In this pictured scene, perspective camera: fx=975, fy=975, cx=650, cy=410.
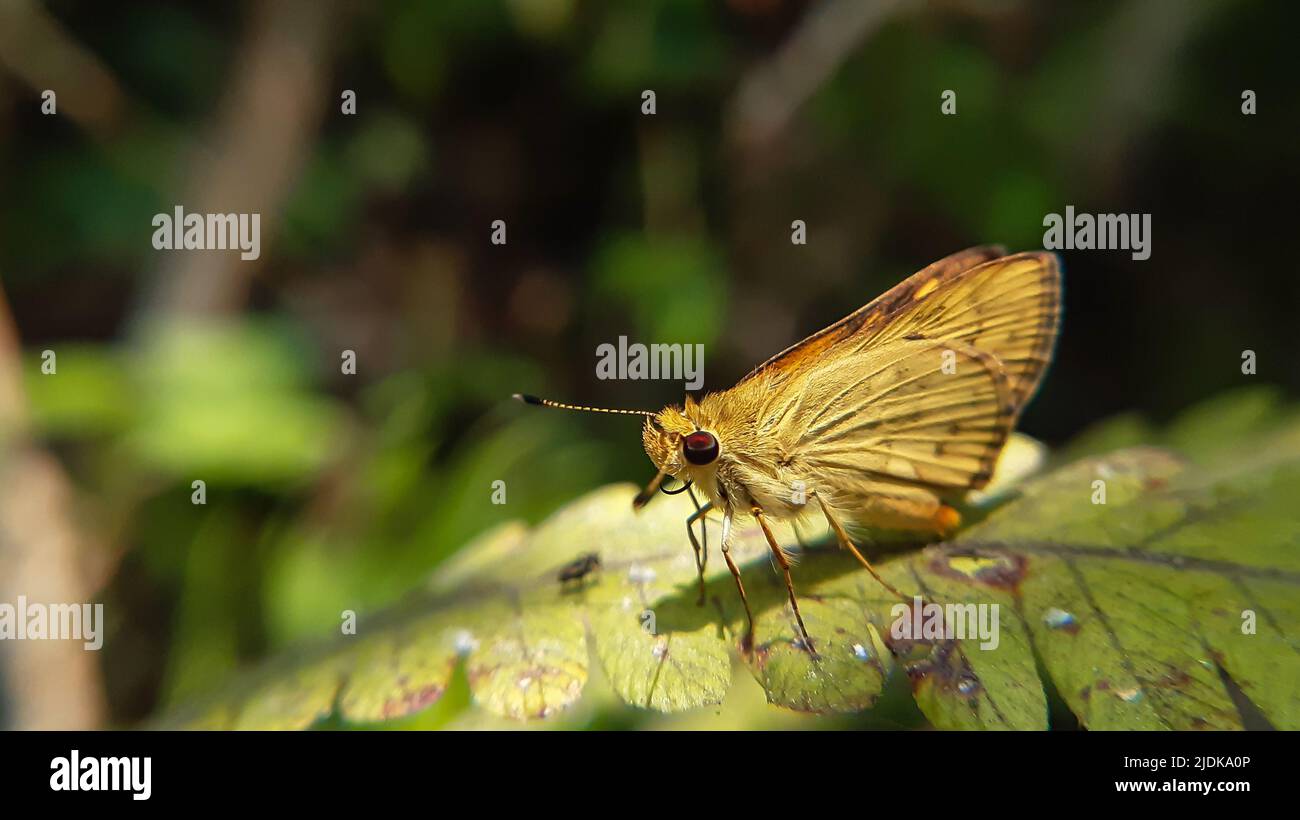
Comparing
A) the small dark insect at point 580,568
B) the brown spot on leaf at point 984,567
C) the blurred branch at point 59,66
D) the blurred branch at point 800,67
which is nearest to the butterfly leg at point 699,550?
the small dark insect at point 580,568

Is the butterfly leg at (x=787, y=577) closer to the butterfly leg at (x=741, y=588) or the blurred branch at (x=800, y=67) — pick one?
the butterfly leg at (x=741, y=588)

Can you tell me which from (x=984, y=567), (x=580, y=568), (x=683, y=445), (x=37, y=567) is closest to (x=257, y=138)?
(x=37, y=567)

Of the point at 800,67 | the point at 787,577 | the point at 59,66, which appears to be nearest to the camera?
the point at 787,577

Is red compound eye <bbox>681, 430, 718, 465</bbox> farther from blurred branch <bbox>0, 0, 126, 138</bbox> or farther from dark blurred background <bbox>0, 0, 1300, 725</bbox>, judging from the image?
blurred branch <bbox>0, 0, 126, 138</bbox>

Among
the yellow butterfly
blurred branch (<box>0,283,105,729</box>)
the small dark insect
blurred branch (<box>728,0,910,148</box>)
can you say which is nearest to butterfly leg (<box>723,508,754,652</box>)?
the yellow butterfly

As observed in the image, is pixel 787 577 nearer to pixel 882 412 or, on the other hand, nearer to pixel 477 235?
pixel 882 412
